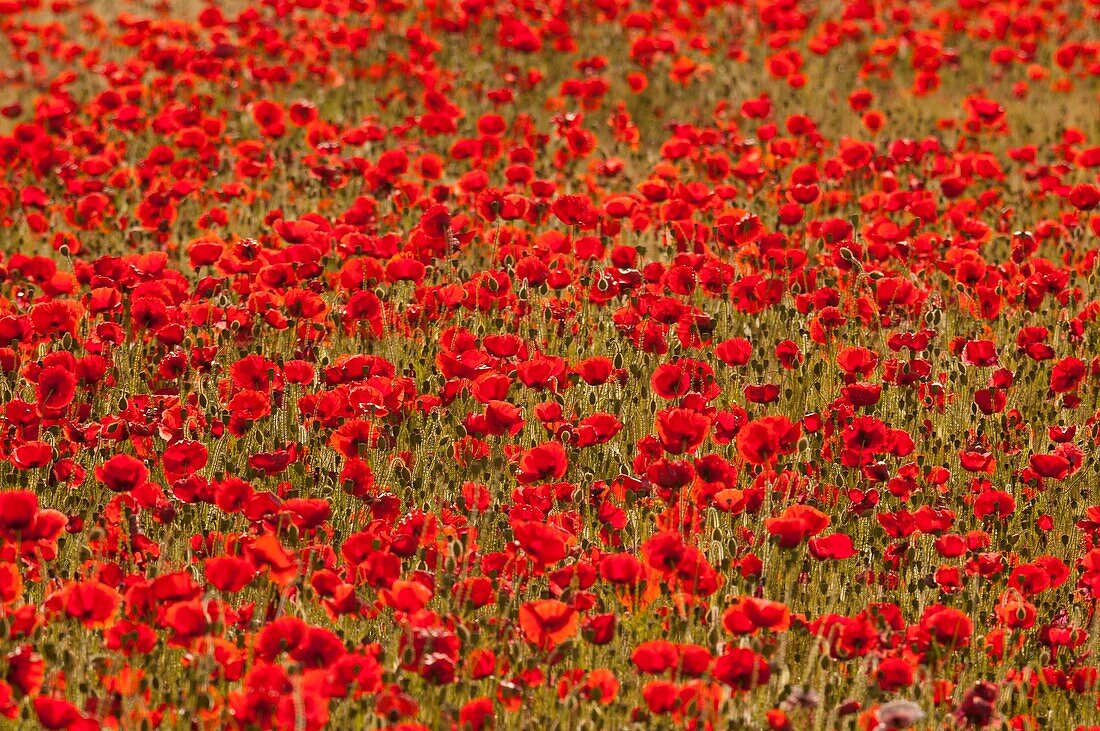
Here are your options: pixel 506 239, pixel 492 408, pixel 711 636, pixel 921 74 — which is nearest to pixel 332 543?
pixel 492 408

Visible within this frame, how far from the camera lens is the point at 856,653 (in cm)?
312

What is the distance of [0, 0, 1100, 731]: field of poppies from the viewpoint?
3.03 metres

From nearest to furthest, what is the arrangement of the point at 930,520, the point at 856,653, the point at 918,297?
the point at 856,653 → the point at 930,520 → the point at 918,297

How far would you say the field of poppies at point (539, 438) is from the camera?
303 cm

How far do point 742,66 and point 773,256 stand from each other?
16.9 feet

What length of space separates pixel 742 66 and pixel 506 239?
443 centimetres

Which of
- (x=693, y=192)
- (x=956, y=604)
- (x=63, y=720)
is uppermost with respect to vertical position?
(x=693, y=192)

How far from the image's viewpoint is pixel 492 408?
12.7 ft

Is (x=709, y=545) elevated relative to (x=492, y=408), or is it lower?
lower

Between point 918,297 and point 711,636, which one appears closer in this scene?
point 711,636

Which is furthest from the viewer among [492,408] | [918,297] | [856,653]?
[918,297]

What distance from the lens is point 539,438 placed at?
462 centimetres

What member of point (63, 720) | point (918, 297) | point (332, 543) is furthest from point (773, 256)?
point (63, 720)

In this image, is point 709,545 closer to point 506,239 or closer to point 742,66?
point 506,239
